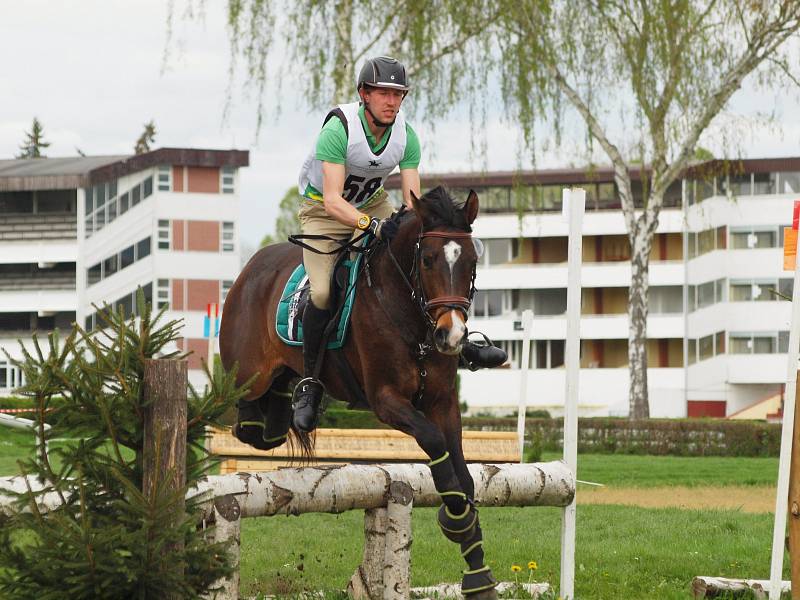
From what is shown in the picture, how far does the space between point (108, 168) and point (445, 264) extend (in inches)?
1978

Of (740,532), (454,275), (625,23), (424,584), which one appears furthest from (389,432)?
(625,23)

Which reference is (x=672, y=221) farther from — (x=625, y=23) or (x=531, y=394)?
(x=625, y=23)

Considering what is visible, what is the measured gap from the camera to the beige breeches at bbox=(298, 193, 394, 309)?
670 cm

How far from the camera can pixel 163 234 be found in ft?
173

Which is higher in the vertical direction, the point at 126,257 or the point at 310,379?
the point at 126,257

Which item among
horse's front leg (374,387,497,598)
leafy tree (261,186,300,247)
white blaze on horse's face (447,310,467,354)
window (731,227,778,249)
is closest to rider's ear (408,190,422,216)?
white blaze on horse's face (447,310,467,354)

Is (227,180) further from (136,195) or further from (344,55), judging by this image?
(344,55)

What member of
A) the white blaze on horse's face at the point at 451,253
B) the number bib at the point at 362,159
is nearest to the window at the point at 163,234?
the number bib at the point at 362,159

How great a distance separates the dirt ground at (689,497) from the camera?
14664 millimetres

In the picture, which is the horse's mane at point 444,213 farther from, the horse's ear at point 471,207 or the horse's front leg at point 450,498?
the horse's front leg at point 450,498

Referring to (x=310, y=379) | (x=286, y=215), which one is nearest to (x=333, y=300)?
(x=310, y=379)

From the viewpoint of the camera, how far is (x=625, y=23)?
88.5 feet

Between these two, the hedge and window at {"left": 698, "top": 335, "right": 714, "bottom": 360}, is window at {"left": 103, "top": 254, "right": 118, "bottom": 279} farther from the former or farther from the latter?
the hedge

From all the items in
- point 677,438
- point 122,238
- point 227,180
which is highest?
point 227,180
